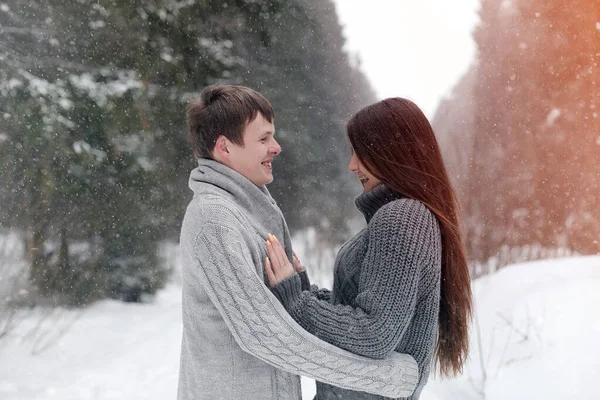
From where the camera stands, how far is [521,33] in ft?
11.3

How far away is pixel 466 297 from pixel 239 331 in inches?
18.7

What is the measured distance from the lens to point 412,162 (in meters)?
0.95

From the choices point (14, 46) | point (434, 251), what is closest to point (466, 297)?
point (434, 251)

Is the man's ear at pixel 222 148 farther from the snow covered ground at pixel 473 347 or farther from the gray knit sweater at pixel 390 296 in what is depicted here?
the snow covered ground at pixel 473 347

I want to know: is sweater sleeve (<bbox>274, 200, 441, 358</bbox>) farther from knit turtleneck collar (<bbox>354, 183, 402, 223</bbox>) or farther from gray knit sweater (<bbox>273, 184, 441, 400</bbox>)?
knit turtleneck collar (<bbox>354, 183, 402, 223</bbox>)

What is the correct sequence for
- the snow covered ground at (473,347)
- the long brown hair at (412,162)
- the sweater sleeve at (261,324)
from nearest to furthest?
the sweater sleeve at (261,324) < the long brown hair at (412,162) < the snow covered ground at (473,347)

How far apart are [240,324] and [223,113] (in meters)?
0.43

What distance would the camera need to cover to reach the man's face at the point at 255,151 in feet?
3.42

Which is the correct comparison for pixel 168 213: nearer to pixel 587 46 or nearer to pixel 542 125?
pixel 542 125

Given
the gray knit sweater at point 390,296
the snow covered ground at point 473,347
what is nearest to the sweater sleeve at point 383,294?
the gray knit sweater at point 390,296

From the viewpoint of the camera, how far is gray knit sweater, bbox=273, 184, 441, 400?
847mm

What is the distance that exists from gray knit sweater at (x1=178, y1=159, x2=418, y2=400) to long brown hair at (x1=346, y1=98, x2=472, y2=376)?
22cm

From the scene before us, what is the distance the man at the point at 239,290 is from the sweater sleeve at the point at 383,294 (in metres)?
0.03

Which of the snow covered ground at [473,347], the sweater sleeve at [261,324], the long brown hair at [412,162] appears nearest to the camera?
the sweater sleeve at [261,324]
